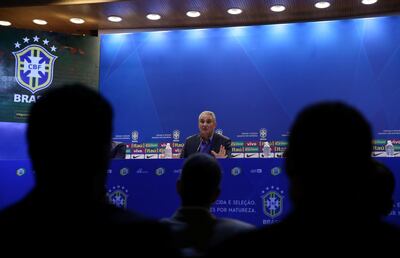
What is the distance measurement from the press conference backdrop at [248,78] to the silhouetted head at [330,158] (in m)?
6.48

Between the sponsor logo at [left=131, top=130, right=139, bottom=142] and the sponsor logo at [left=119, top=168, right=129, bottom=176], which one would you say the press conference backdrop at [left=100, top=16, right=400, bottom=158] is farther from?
the sponsor logo at [left=119, top=168, right=129, bottom=176]

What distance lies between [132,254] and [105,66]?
7.86 metres

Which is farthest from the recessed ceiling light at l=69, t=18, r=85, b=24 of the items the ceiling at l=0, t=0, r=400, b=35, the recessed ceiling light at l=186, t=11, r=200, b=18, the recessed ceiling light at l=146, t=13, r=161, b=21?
the recessed ceiling light at l=186, t=11, r=200, b=18

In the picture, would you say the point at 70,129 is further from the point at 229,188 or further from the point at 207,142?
the point at 207,142

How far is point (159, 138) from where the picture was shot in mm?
8102

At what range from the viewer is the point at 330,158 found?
96 centimetres

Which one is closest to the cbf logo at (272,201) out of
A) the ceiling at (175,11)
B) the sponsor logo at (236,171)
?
the sponsor logo at (236,171)

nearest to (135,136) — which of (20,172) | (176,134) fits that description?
(176,134)

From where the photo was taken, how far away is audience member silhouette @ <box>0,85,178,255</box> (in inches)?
35.4

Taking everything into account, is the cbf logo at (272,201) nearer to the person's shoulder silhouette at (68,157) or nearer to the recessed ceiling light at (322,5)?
the recessed ceiling light at (322,5)

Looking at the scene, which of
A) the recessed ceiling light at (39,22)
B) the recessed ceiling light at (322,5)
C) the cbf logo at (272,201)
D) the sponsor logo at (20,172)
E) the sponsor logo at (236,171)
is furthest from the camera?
the recessed ceiling light at (39,22)

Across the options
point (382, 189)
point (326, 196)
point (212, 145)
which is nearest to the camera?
point (326, 196)

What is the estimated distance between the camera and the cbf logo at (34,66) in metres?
7.93

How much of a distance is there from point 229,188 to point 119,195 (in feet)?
3.66
